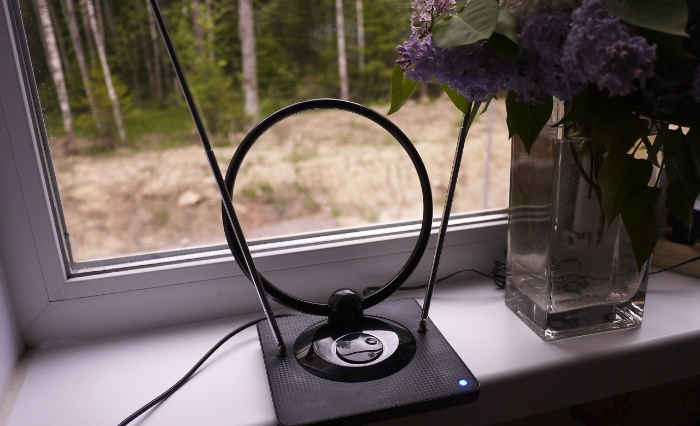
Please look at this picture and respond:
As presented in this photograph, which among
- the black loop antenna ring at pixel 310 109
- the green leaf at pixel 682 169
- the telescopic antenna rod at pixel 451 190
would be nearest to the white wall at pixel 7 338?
the black loop antenna ring at pixel 310 109

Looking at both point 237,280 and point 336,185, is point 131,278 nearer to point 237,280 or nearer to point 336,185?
point 237,280

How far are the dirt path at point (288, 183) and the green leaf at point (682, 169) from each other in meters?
0.39

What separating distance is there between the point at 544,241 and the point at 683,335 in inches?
9.2

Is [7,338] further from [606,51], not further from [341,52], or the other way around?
[606,51]

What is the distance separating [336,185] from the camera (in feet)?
2.96

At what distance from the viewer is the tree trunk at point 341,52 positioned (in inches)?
31.9

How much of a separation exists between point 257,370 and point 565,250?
0.40 m

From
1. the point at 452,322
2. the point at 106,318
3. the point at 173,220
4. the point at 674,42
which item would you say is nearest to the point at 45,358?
the point at 106,318

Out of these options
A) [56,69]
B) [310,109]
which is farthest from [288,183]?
[56,69]

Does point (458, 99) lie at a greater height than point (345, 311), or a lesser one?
greater

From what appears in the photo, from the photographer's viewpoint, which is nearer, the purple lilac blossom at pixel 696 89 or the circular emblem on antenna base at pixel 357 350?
the purple lilac blossom at pixel 696 89

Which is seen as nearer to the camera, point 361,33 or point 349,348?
point 349,348

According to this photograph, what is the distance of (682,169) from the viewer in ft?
1.79

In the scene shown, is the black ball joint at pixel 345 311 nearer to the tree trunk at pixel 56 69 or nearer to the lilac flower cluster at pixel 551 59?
the lilac flower cluster at pixel 551 59
